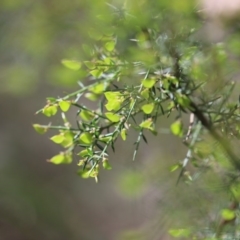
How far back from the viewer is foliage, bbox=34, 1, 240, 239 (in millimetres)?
423

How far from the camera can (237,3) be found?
81cm

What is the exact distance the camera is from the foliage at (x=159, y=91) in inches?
16.7

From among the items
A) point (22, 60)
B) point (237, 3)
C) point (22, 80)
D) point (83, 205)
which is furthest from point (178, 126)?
point (83, 205)

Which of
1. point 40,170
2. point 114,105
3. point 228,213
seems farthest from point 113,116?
point 40,170

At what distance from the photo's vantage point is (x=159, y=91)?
47cm

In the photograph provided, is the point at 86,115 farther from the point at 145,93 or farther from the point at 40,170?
the point at 40,170

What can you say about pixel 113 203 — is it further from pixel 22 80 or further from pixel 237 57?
pixel 237 57

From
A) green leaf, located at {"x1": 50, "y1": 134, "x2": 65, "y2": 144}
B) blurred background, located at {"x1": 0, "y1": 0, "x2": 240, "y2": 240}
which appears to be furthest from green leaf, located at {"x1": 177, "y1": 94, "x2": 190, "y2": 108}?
blurred background, located at {"x1": 0, "y1": 0, "x2": 240, "y2": 240}

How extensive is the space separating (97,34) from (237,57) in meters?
0.16

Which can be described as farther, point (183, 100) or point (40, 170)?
point (40, 170)

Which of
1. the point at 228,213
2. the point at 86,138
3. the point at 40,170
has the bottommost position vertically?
the point at 228,213

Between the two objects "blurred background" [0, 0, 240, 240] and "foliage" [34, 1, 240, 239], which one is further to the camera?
"blurred background" [0, 0, 240, 240]

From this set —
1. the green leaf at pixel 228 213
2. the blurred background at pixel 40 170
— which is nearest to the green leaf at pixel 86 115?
the green leaf at pixel 228 213

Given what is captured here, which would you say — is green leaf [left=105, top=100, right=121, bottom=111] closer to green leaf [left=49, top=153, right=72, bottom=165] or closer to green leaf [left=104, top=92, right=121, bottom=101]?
green leaf [left=104, top=92, right=121, bottom=101]
